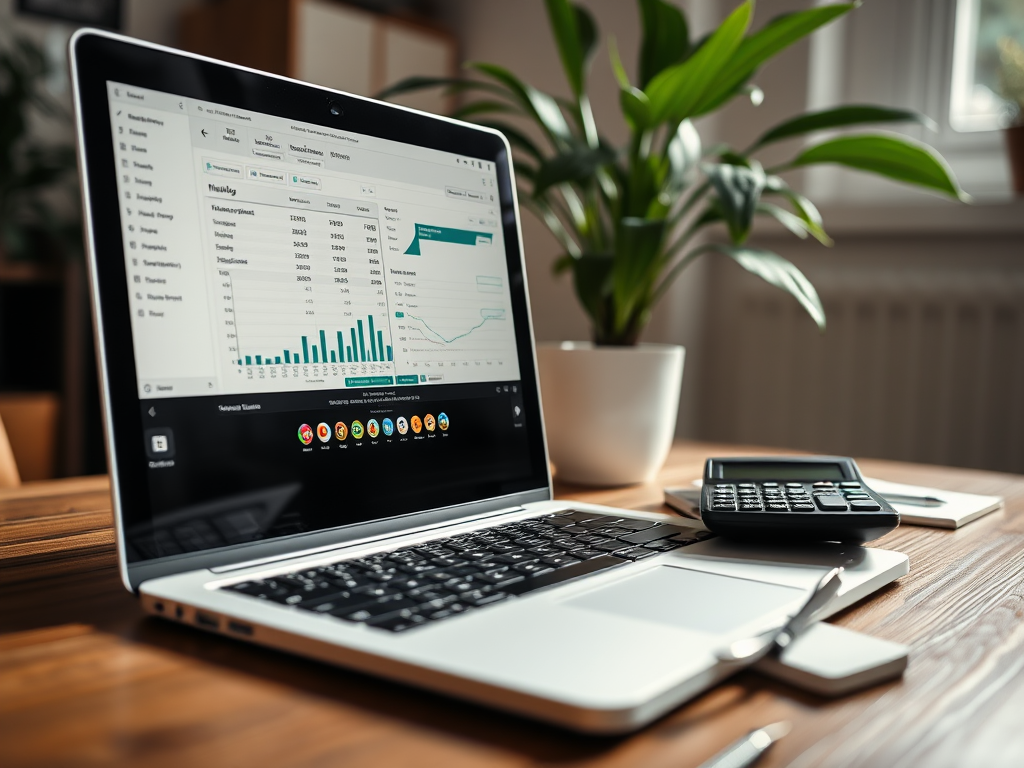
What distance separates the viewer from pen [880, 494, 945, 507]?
2.78 feet

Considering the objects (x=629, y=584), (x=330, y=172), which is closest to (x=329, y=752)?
(x=629, y=584)

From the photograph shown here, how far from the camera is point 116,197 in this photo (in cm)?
50

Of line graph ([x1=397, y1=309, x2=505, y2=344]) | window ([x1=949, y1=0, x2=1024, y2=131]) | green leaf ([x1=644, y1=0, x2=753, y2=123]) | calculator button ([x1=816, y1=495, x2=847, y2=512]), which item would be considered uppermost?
window ([x1=949, y1=0, x2=1024, y2=131])

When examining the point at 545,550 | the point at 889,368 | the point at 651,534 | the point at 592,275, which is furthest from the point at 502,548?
the point at 889,368

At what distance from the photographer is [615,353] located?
3.09 feet

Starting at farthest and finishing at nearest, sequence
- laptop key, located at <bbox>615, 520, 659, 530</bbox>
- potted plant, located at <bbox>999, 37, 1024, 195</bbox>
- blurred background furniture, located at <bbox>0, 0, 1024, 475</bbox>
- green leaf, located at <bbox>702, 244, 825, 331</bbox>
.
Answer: blurred background furniture, located at <bbox>0, 0, 1024, 475</bbox> < potted plant, located at <bbox>999, 37, 1024, 195</bbox> < green leaf, located at <bbox>702, 244, 825, 331</bbox> < laptop key, located at <bbox>615, 520, 659, 530</bbox>

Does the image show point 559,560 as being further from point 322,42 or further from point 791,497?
point 322,42

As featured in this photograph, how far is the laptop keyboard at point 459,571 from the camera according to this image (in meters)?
0.42

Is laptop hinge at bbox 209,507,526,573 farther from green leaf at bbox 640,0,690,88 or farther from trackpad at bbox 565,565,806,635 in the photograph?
green leaf at bbox 640,0,690,88

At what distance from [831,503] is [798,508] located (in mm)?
27

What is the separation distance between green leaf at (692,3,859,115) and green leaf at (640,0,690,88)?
113mm

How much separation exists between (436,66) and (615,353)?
6.96ft

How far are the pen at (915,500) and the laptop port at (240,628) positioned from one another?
25.4 inches

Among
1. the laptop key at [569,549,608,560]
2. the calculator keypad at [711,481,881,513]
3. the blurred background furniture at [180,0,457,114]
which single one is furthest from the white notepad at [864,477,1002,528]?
the blurred background furniture at [180,0,457,114]
